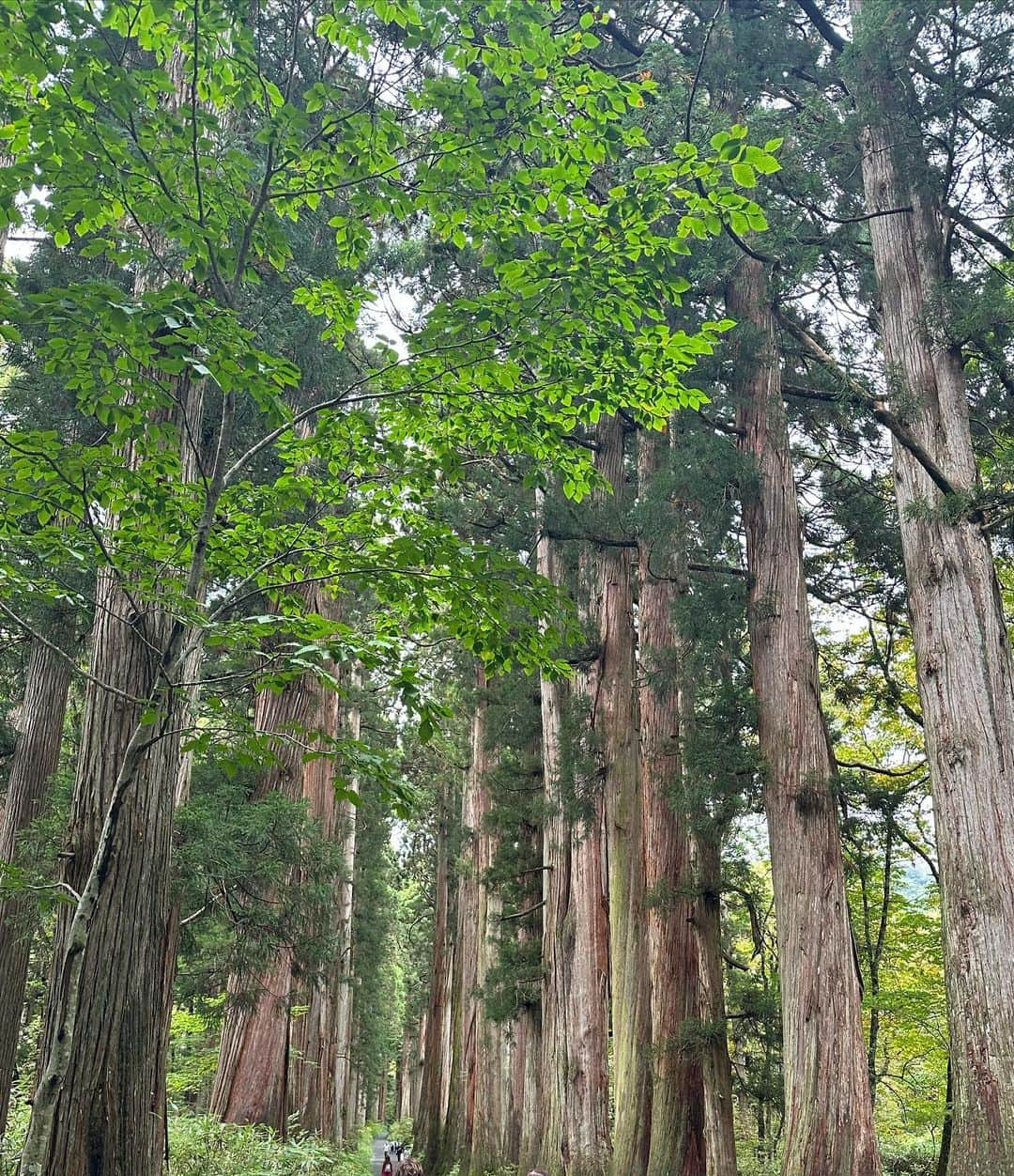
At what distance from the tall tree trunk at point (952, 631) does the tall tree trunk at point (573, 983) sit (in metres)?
4.27

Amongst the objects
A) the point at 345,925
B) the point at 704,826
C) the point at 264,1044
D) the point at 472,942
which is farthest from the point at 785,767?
the point at 345,925

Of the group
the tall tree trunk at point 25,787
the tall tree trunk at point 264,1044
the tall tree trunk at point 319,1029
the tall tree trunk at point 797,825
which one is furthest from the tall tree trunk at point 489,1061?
the tall tree trunk at point 797,825

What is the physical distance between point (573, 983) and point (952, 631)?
18.8 ft

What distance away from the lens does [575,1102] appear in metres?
9.67

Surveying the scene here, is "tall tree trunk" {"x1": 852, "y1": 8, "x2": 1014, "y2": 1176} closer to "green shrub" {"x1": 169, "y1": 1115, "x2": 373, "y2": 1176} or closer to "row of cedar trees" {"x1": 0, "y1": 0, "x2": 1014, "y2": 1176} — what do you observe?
"row of cedar trees" {"x1": 0, "y1": 0, "x2": 1014, "y2": 1176}

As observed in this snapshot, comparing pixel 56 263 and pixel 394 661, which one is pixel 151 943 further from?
pixel 56 263

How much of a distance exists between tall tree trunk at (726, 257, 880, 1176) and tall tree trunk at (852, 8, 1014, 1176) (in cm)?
76

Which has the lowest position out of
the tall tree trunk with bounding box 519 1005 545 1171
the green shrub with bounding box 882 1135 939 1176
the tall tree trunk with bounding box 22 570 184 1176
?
the green shrub with bounding box 882 1135 939 1176

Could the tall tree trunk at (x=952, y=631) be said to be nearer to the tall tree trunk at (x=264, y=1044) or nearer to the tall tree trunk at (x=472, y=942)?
the tall tree trunk at (x=264, y=1044)

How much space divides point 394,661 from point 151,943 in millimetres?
2412

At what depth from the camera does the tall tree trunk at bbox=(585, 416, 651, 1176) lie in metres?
9.12

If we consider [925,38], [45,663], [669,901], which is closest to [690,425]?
[925,38]

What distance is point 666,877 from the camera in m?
9.52

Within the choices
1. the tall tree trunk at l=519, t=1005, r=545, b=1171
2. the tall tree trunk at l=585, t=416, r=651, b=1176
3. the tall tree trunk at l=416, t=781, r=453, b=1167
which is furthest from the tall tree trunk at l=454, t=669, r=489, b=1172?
the tall tree trunk at l=585, t=416, r=651, b=1176
